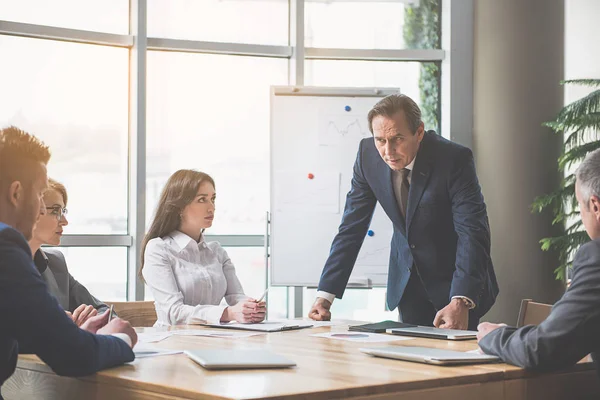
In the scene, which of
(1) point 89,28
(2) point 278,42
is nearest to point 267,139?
(2) point 278,42

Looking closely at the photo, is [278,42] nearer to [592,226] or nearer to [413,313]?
[413,313]

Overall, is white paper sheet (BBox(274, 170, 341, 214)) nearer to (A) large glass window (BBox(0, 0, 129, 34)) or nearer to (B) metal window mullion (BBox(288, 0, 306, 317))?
(B) metal window mullion (BBox(288, 0, 306, 317))

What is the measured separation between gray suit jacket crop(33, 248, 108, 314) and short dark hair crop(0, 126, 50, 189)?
1.35 metres

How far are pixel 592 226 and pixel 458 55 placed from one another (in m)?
4.26

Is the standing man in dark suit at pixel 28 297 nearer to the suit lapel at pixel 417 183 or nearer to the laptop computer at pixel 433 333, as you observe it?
the laptop computer at pixel 433 333


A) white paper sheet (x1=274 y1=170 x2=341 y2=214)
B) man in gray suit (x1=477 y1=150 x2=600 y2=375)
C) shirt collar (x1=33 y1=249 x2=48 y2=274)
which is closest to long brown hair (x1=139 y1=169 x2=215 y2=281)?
shirt collar (x1=33 y1=249 x2=48 y2=274)

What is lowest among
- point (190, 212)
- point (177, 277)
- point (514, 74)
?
point (177, 277)

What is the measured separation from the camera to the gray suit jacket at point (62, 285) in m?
3.24

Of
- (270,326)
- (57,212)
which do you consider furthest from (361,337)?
(57,212)

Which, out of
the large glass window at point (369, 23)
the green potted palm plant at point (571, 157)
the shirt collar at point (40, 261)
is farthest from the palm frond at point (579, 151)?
the shirt collar at point (40, 261)

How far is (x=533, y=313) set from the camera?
3.46m

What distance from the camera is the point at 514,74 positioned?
19.2 ft

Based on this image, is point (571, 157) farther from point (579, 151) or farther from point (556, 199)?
point (556, 199)

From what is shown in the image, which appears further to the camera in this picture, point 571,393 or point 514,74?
point 514,74
